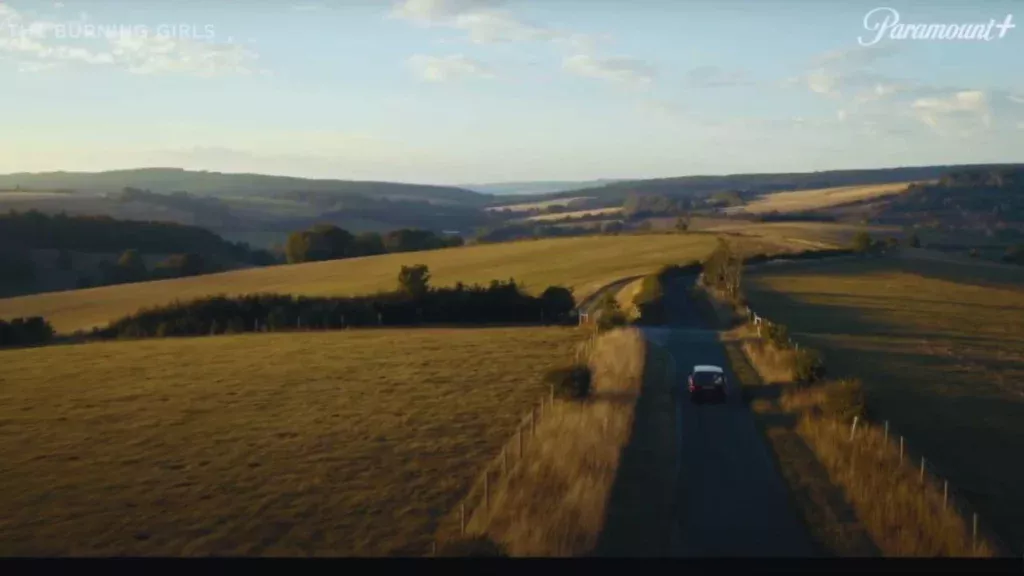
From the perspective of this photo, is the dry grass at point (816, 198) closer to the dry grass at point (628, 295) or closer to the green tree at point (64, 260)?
the dry grass at point (628, 295)

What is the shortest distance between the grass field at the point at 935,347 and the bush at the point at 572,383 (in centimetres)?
516

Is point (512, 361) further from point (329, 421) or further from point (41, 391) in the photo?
point (41, 391)

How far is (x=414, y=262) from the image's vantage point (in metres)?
44.1

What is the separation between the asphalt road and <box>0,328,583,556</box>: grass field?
8.96 ft

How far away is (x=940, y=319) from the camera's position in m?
36.0

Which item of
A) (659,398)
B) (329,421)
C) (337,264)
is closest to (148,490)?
(329,421)

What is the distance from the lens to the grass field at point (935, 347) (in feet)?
50.3

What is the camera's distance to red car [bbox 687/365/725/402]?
19125mm

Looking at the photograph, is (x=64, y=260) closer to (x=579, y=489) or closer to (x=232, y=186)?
(x=232, y=186)

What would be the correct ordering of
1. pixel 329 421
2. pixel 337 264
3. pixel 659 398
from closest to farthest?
pixel 329 421
pixel 659 398
pixel 337 264

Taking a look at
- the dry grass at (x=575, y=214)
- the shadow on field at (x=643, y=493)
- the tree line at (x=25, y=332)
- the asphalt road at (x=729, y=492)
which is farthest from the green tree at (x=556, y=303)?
the shadow on field at (x=643, y=493)

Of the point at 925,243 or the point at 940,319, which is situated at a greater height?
the point at 925,243

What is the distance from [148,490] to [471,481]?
12.7 ft

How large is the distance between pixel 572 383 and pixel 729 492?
772cm
